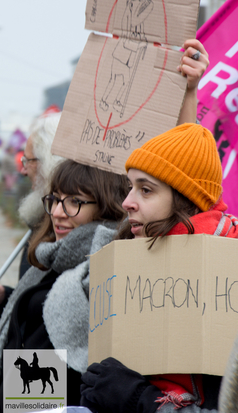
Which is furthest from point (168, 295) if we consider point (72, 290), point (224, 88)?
point (224, 88)

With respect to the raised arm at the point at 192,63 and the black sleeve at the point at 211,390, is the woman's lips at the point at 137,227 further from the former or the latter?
the raised arm at the point at 192,63

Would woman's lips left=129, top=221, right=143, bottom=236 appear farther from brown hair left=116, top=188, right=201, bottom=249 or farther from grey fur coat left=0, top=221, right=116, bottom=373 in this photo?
grey fur coat left=0, top=221, right=116, bottom=373

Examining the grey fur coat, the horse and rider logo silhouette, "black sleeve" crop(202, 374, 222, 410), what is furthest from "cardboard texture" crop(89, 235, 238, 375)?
the horse and rider logo silhouette

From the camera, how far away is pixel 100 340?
4.65 feet

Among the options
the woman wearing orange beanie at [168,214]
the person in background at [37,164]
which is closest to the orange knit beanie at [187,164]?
the woman wearing orange beanie at [168,214]

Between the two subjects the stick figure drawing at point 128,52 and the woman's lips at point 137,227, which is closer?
the woman's lips at point 137,227

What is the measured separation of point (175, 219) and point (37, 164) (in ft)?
6.01

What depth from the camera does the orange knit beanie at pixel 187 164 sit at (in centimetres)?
148

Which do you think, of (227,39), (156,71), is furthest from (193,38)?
(227,39)

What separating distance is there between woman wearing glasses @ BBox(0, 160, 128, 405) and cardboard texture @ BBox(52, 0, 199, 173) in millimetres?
271

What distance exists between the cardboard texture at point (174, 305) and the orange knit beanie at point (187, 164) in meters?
0.24

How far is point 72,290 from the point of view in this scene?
1.91m

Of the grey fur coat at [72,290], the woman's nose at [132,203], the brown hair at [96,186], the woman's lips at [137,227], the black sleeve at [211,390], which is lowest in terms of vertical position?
the black sleeve at [211,390]

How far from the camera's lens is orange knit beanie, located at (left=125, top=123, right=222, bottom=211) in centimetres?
148
